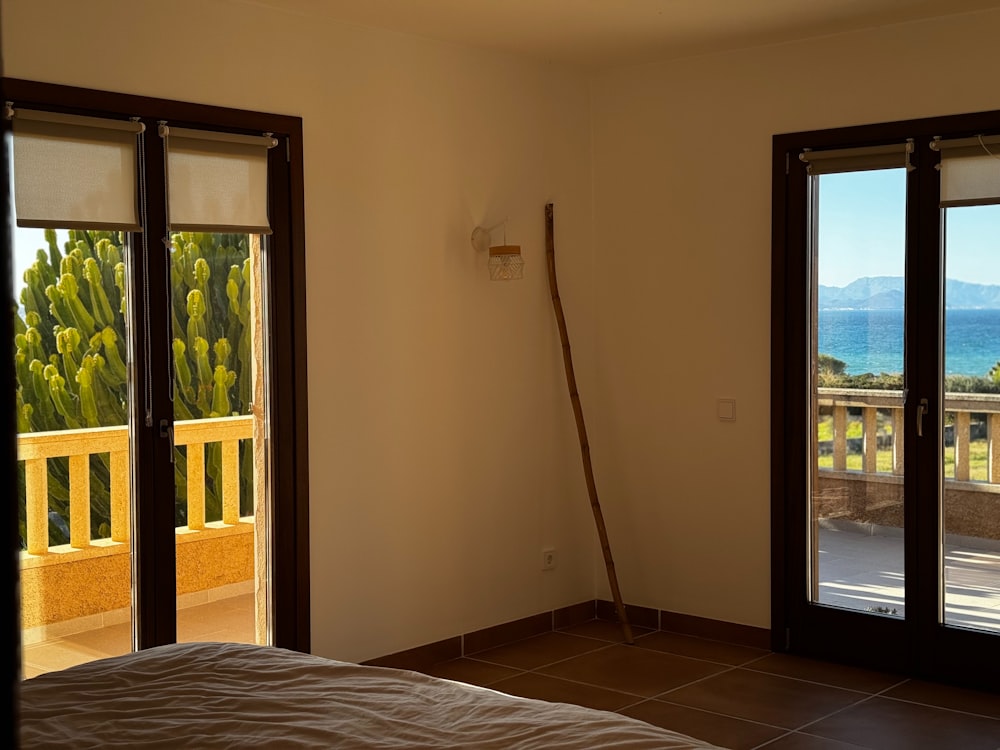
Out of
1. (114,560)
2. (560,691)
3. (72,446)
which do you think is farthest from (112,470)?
(560,691)

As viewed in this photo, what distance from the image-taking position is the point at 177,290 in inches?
154

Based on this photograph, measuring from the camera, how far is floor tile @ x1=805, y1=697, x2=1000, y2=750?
12.5 feet

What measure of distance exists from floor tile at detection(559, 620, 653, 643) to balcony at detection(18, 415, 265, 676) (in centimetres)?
179

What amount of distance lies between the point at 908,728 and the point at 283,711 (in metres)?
2.74

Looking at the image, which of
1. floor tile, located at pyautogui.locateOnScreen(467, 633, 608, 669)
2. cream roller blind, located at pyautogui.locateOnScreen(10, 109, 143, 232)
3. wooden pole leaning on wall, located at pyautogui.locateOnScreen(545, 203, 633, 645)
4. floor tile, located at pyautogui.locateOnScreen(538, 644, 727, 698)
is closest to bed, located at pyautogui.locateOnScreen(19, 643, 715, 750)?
cream roller blind, located at pyautogui.locateOnScreen(10, 109, 143, 232)

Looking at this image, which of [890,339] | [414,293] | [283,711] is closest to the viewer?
[283,711]

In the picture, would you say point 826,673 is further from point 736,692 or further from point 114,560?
point 114,560

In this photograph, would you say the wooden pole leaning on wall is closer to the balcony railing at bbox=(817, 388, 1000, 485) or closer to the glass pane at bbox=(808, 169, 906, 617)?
the glass pane at bbox=(808, 169, 906, 617)

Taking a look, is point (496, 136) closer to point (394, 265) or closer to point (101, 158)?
point (394, 265)

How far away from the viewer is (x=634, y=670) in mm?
4742

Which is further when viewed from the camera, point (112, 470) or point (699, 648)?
point (699, 648)

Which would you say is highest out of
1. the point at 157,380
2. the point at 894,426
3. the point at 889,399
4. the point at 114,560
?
the point at 157,380

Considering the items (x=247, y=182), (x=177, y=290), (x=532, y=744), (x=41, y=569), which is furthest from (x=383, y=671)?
(x=247, y=182)

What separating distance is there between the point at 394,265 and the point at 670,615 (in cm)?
227
